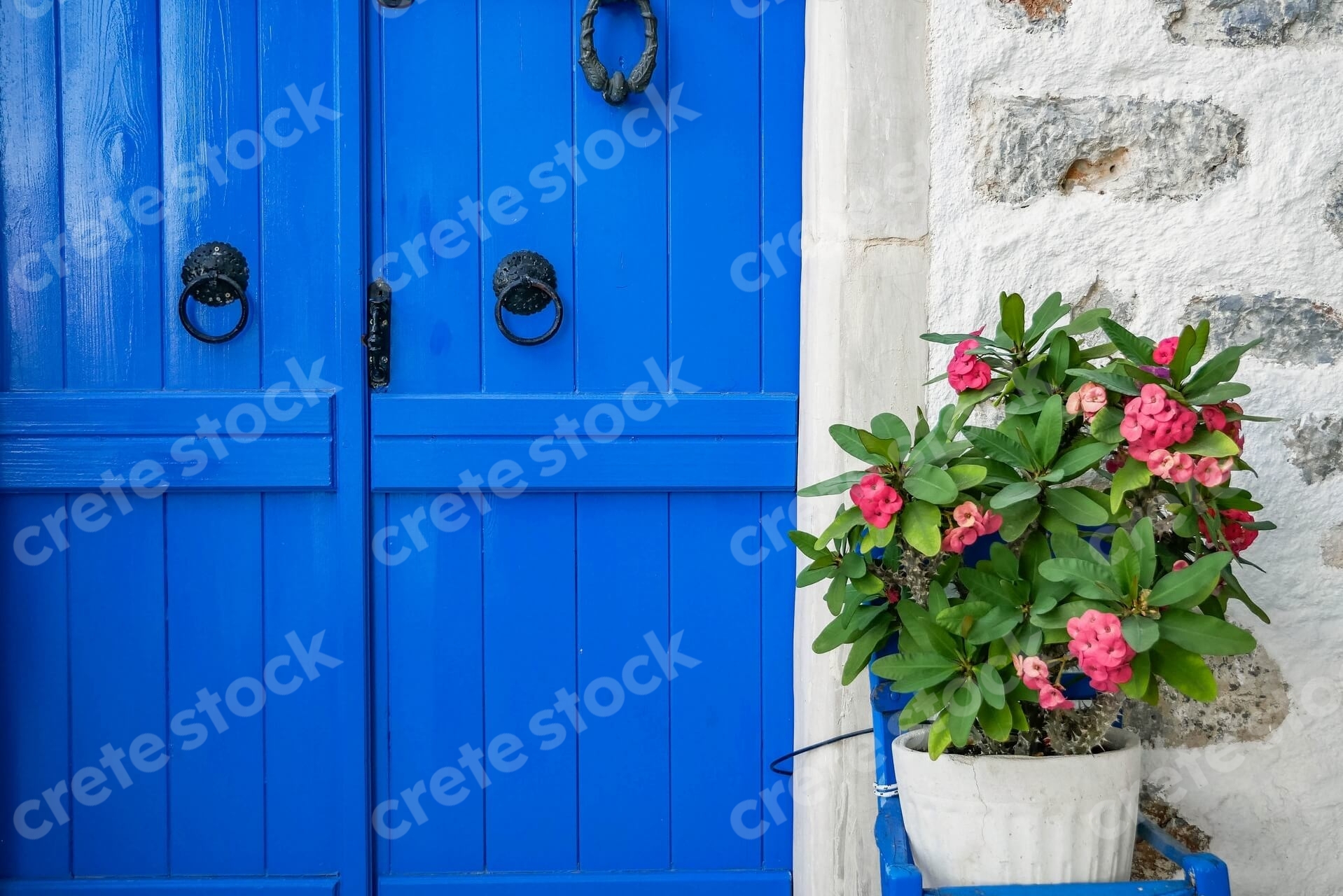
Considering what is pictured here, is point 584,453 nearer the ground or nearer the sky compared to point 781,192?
nearer the ground

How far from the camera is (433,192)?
1.77 metres

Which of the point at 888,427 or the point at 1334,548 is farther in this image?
the point at 1334,548

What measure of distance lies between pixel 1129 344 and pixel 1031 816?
58 centimetres

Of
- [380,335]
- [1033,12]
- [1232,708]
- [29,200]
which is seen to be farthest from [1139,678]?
[29,200]

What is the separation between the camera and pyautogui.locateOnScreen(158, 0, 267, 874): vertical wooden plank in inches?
68.7

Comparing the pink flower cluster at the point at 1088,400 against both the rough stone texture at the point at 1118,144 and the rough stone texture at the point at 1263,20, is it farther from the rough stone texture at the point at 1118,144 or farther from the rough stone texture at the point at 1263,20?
the rough stone texture at the point at 1263,20

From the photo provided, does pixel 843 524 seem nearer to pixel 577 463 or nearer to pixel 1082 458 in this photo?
pixel 1082 458

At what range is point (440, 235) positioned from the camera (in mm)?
1771

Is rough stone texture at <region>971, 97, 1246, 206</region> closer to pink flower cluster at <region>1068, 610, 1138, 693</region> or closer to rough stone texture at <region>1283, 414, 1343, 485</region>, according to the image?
rough stone texture at <region>1283, 414, 1343, 485</region>

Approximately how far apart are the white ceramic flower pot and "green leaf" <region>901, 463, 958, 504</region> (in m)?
0.32

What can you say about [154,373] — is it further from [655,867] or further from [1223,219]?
[1223,219]

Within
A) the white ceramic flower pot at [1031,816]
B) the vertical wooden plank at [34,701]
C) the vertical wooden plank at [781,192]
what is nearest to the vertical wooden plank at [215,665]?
the vertical wooden plank at [34,701]
